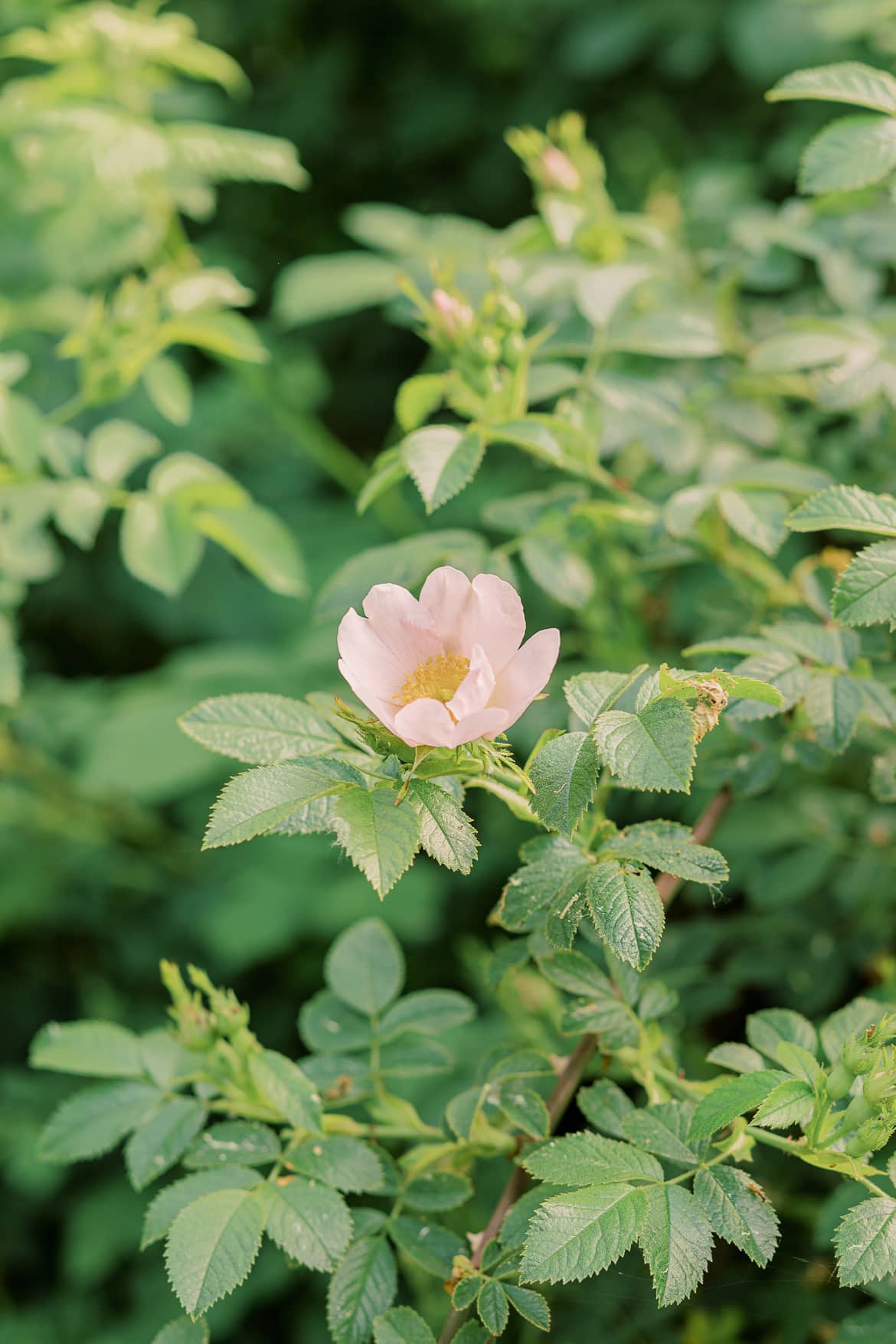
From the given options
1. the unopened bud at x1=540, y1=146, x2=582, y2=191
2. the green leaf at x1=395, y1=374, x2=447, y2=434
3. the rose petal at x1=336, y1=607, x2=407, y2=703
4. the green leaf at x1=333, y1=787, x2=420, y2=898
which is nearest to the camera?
the green leaf at x1=333, y1=787, x2=420, y2=898

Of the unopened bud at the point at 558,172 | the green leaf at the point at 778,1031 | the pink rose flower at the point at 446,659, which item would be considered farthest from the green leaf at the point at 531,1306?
the unopened bud at the point at 558,172

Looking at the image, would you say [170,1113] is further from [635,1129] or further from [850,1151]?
[850,1151]

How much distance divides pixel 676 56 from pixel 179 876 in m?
1.70

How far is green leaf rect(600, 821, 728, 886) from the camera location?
63cm

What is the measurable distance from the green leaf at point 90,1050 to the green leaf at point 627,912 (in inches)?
16.3

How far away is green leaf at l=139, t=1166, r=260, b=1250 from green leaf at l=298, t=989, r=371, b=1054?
140mm

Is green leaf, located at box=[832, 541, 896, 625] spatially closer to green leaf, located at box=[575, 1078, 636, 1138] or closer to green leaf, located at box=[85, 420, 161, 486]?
green leaf, located at box=[575, 1078, 636, 1138]

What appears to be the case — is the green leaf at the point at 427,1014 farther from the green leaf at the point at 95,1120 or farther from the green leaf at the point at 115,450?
the green leaf at the point at 115,450

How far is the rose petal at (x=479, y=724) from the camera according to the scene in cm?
59

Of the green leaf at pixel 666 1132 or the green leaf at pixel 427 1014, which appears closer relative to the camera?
the green leaf at pixel 666 1132

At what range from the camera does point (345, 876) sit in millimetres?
1715

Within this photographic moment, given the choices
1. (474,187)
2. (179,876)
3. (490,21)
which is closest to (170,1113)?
(179,876)

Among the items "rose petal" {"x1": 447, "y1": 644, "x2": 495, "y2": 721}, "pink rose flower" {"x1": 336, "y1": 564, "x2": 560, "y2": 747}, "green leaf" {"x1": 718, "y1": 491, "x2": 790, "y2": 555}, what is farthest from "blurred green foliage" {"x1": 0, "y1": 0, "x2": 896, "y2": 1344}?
"rose petal" {"x1": 447, "y1": 644, "x2": 495, "y2": 721}

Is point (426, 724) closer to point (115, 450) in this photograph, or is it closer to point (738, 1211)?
point (738, 1211)
